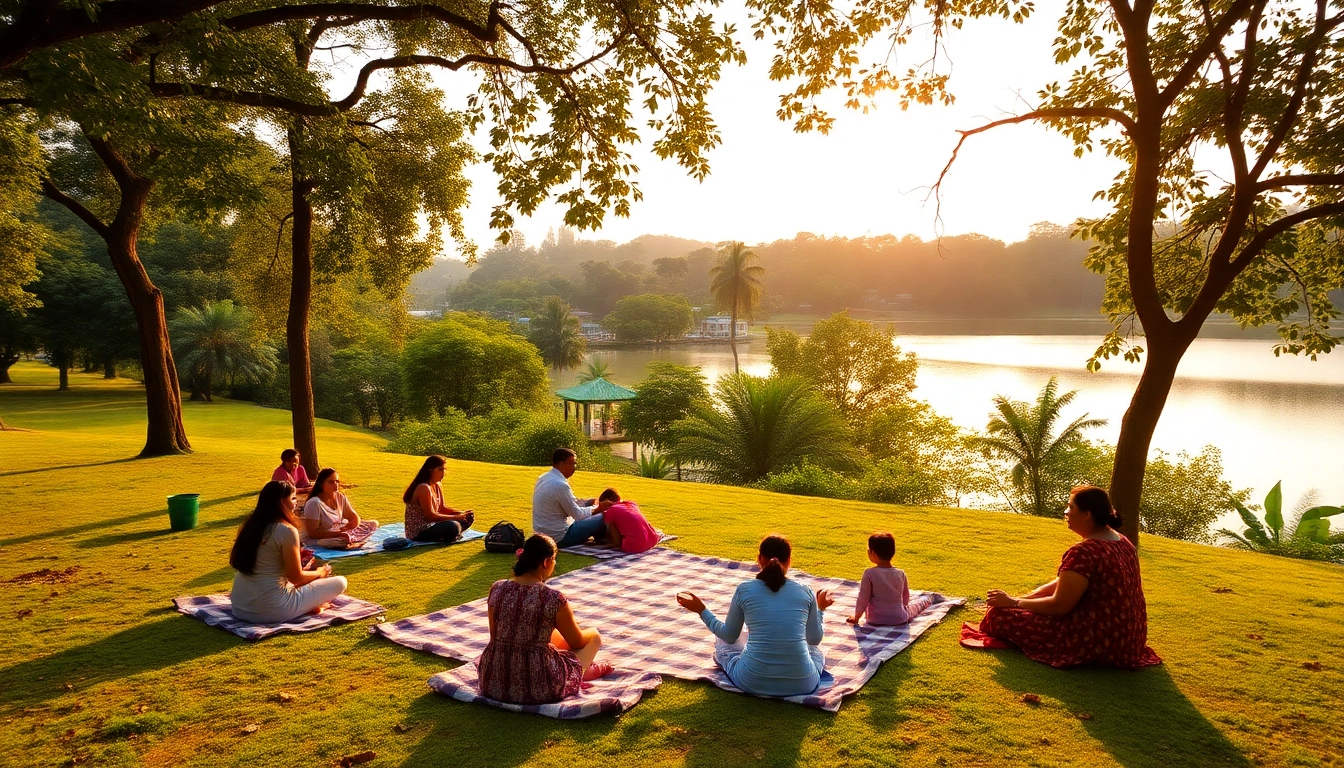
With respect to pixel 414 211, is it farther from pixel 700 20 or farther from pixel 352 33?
pixel 700 20

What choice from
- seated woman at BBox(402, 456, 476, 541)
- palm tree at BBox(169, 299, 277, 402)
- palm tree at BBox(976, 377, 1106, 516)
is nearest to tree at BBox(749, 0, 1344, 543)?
seated woman at BBox(402, 456, 476, 541)

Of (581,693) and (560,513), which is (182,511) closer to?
(560,513)

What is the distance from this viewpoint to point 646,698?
4746mm

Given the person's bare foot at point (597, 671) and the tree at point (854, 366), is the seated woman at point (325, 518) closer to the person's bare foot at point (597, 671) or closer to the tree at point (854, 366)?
the person's bare foot at point (597, 671)

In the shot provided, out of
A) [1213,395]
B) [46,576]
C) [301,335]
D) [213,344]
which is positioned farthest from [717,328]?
[46,576]

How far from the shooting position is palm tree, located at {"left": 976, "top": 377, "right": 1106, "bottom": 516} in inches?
872

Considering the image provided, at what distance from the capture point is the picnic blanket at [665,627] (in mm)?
5207

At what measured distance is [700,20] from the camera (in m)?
8.10

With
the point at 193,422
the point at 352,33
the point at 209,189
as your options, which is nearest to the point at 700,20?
the point at 209,189

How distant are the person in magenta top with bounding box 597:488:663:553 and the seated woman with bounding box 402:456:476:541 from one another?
178 centimetres

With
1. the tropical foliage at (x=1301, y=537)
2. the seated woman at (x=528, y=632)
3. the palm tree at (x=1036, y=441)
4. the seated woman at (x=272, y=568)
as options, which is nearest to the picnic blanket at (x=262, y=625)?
the seated woman at (x=272, y=568)

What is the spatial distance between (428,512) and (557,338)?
70.6 m

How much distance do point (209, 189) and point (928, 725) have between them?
→ 8841 millimetres

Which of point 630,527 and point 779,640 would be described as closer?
point 779,640
